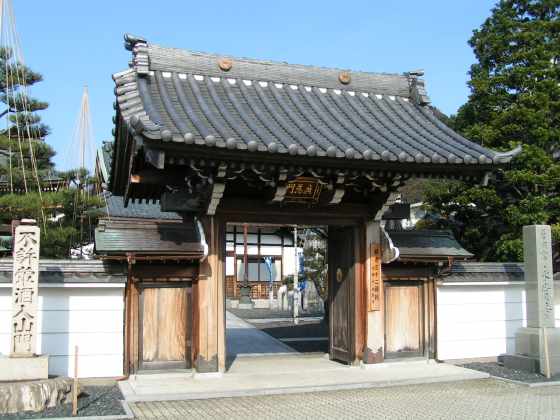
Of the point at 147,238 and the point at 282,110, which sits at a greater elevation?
the point at 282,110

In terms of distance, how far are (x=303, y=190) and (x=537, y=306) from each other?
510cm

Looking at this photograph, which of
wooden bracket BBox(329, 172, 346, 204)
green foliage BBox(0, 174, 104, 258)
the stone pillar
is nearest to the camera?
the stone pillar

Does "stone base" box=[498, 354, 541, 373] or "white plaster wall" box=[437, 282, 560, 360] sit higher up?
"white plaster wall" box=[437, 282, 560, 360]

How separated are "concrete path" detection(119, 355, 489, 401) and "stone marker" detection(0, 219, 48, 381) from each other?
1417 millimetres

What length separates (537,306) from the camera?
1134 centimetres

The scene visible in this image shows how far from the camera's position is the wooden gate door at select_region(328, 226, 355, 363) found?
11.4 metres

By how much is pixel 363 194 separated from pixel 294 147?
273cm

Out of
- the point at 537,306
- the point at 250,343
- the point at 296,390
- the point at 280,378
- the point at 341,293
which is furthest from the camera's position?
the point at 250,343

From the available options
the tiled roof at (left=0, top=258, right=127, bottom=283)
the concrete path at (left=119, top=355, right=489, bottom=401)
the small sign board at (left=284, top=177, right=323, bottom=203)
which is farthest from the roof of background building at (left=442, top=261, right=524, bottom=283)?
the tiled roof at (left=0, top=258, right=127, bottom=283)

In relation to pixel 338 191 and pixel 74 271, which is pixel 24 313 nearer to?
pixel 74 271

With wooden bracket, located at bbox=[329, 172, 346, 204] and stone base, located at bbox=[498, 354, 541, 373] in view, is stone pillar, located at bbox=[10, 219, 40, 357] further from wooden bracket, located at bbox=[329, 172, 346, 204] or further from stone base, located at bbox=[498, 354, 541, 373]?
stone base, located at bbox=[498, 354, 541, 373]

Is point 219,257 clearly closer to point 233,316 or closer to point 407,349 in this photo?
point 407,349

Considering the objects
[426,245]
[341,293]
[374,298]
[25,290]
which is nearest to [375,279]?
[374,298]

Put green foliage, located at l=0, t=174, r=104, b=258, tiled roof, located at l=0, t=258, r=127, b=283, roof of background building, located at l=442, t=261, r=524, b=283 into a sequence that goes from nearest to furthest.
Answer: tiled roof, located at l=0, t=258, r=127, b=283
roof of background building, located at l=442, t=261, r=524, b=283
green foliage, located at l=0, t=174, r=104, b=258
